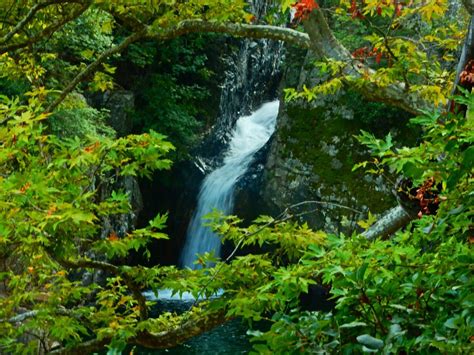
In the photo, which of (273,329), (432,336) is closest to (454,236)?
(432,336)

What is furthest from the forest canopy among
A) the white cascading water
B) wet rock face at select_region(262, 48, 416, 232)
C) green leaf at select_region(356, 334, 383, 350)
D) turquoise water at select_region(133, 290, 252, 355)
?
the white cascading water

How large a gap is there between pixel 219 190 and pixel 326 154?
4130 mm

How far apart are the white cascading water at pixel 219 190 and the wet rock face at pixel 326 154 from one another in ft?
4.94

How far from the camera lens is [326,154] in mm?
14125

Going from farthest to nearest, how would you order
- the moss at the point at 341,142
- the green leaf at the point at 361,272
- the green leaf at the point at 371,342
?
1. the moss at the point at 341,142
2. the green leaf at the point at 361,272
3. the green leaf at the point at 371,342

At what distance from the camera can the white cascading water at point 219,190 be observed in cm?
1623

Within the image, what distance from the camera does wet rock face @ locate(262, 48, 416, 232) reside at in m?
13.3

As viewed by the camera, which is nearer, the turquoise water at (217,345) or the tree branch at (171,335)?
the tree branch at (171,335)

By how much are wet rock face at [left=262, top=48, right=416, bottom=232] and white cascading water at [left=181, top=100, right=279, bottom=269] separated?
1.51 metres

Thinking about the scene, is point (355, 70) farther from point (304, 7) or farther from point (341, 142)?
point (341, 142)

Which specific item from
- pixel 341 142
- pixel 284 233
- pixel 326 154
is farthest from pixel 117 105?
pixel 284 233

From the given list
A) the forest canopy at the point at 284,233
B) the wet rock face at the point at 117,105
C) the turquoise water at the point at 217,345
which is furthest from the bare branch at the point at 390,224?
the wet rock face at the point at 117,105

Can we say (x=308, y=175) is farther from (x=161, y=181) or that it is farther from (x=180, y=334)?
(x=180, y=334)

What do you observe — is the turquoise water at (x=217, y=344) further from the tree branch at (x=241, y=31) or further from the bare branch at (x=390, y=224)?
the tree branch at (x=241, y=31)
